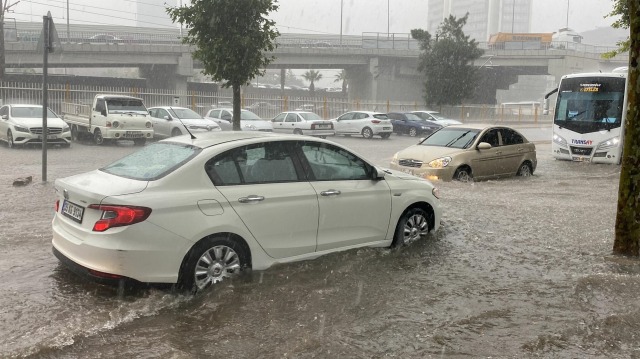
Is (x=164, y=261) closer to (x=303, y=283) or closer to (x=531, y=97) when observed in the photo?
(x=303, y=283)

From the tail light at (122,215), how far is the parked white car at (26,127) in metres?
15.9

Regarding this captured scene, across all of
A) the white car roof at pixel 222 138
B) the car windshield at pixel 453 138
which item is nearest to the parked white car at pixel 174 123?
the car windshield at pixel 453 138

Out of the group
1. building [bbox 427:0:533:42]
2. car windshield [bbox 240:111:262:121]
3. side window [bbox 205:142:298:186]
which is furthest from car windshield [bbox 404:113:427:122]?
building [bbox 427:0:533:42]

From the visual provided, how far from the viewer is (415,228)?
6867mm

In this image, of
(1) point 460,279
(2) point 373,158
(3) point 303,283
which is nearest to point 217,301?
(3) point 303,283

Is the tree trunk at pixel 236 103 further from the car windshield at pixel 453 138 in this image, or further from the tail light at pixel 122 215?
the tail light at pixel 122 215

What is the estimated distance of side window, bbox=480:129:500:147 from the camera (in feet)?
43.8

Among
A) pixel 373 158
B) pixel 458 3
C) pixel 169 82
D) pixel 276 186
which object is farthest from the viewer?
pixel 458 3

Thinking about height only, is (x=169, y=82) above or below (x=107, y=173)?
above

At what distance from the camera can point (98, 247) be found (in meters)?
4.83

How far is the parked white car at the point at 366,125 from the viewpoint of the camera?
97.2 feet

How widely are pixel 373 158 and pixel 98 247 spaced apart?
51.4ft

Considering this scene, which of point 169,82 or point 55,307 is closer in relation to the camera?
point 55,307

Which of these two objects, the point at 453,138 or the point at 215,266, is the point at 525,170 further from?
the point at 215,266
